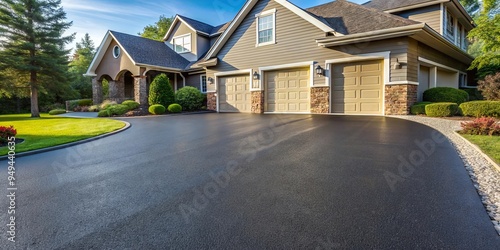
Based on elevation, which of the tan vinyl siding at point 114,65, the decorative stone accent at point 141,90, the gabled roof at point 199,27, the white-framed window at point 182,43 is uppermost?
the gabled roof at point 199,27

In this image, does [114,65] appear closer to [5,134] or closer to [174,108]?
[174,108]

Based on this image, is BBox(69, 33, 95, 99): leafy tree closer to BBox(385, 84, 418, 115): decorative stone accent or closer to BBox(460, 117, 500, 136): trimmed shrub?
BBox(385, 84, 418, 115): decorative stone accent

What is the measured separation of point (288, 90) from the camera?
13.5m

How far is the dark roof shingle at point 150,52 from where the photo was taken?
1802 centimetres

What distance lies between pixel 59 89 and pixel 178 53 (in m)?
8.99

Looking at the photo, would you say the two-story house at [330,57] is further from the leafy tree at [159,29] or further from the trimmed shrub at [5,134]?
the leafy tree at [159,29]

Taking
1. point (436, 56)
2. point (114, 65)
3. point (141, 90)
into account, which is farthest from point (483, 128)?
point (114, 65)

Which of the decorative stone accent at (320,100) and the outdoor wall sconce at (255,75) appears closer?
the decorative stone accent at (320,100)

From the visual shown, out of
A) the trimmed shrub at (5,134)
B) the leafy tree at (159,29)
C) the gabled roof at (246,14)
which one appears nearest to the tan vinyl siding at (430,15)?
the gabled roof at (246,14)

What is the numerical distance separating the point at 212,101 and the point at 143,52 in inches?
267

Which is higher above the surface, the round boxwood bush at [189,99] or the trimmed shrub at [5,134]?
the round boxwood bush at [189,99]

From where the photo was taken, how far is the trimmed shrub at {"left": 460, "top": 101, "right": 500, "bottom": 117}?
8562 mm

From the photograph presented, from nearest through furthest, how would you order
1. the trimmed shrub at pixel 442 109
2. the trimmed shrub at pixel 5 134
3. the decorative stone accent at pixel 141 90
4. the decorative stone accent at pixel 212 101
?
1. the trimmed shrub at pixel 5 134
2. the trimmed shrub at pixel 442 109
3. the decorative stone accent at pixel 212 101
4. the decorative stone accent at pixel 141 90

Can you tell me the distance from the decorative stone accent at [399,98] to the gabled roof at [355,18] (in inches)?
93.9
